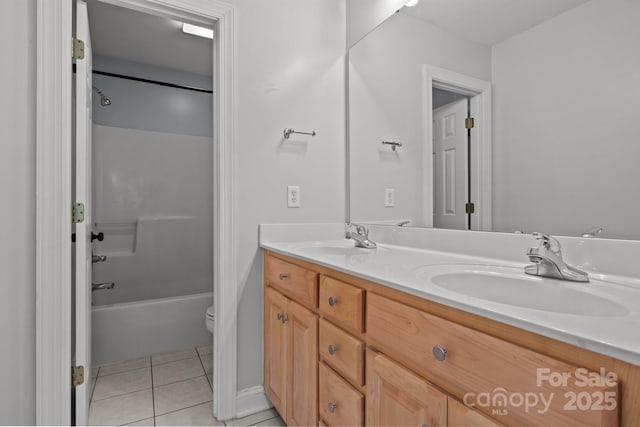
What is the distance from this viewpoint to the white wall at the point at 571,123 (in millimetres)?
849

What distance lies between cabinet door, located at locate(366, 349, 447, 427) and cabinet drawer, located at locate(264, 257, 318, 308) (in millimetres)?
344

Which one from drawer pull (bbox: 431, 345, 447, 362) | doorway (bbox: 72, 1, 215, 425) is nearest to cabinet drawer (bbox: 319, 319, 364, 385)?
drawer pull (bbox: 431, 345, 447, 362)

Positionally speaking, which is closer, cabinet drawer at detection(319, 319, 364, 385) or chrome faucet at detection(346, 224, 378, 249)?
cabinet drawer at detection(319, 319, 364, 385)

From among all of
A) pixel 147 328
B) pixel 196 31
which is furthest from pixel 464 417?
pixel 196 31

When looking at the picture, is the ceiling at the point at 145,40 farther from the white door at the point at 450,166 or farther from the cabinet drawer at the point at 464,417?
the cabinet drawer at the point at 464,417

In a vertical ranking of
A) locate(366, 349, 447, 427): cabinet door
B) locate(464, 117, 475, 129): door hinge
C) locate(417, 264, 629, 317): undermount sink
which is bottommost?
locate(366, 349, 447, 427): cabinet door

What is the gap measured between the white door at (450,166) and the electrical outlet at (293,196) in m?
0.70

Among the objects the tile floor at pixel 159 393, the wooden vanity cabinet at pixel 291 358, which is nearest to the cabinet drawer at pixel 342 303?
the wooden vanity cabinet at pixel 291 358

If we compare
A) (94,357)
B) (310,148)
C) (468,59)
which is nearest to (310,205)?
(310,148)

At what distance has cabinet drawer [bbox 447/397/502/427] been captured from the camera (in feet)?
1.83

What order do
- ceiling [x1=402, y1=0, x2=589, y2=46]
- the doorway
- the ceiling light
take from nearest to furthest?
ceiling [x1=402, y1=0, x2=589, y2=46], the doorway, the ceiling light

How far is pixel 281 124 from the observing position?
1.68 meters

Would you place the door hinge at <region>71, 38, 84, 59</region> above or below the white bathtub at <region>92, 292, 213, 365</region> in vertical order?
above

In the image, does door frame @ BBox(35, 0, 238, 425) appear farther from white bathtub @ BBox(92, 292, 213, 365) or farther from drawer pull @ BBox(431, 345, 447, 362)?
drawer pull @ BBox(431, 345, 447, 362)
